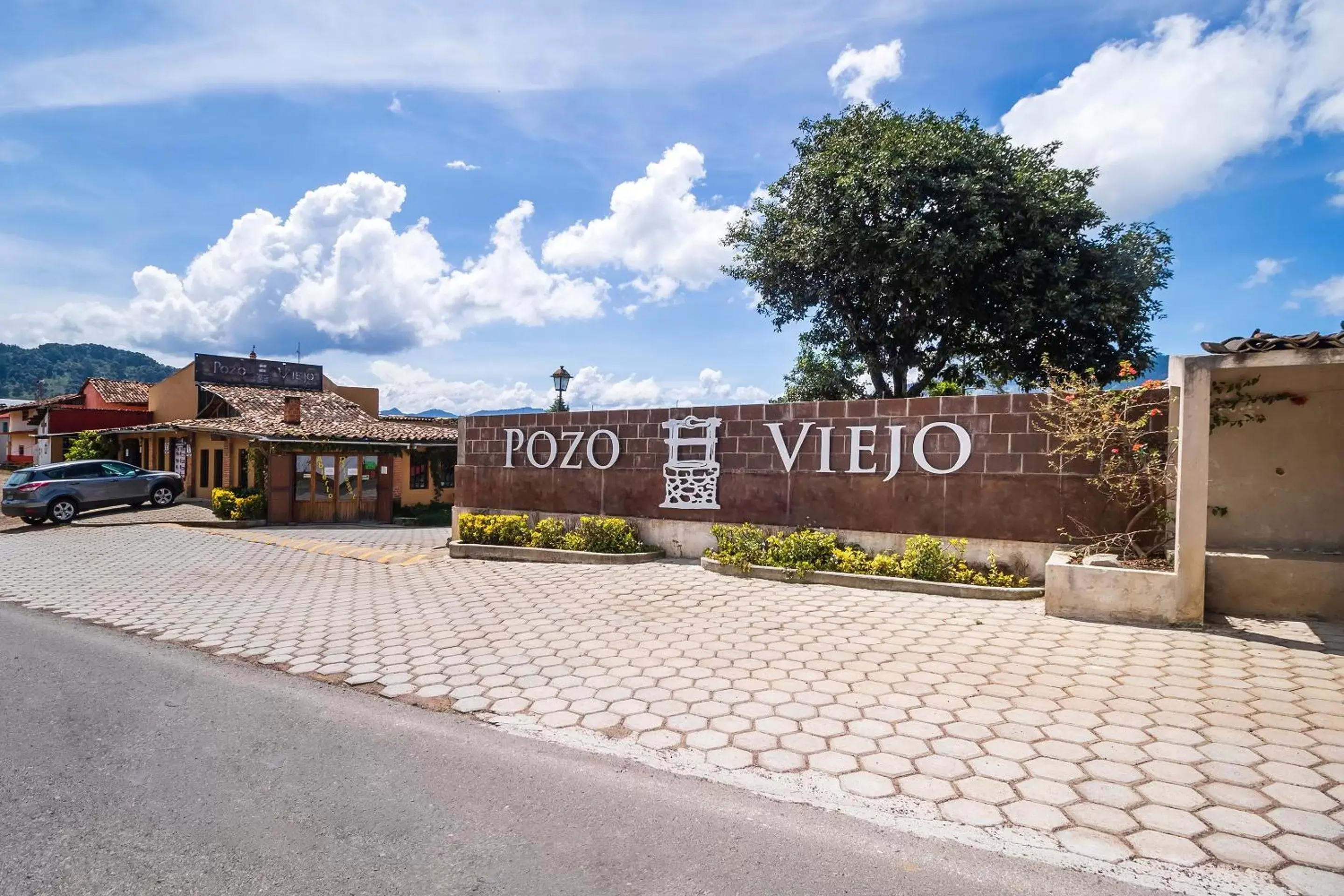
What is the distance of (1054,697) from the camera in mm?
4508

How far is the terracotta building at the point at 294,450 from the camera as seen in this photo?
65.5 ft

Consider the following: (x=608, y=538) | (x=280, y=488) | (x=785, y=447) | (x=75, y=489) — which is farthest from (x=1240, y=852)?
(x=75, y=489)

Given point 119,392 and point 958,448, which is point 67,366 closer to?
point 119,392

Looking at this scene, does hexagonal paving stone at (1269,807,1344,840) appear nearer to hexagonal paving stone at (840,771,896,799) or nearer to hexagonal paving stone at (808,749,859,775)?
hexagonal paving stone at (840,771,896,799)

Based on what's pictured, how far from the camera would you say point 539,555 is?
1098 centimetres

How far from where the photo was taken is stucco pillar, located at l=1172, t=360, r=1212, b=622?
612 cm

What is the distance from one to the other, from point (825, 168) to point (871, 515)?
10.6 m

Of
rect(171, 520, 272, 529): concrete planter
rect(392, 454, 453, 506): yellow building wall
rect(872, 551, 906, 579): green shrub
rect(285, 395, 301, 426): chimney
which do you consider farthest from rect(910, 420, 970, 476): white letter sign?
rect(285, 395, 301, 426): chimney

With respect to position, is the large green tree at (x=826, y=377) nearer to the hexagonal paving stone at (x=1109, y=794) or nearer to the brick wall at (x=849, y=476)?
the brick wall at (x=849, y=476)

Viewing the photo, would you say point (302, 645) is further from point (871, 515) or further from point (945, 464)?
point (945, 464)

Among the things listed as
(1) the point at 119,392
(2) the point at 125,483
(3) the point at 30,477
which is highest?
(1) the point at 119,392

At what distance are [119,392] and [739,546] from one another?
37.5 m

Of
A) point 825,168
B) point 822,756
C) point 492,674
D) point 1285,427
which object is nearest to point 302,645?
point 492,674

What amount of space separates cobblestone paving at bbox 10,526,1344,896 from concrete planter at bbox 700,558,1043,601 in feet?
0.92
